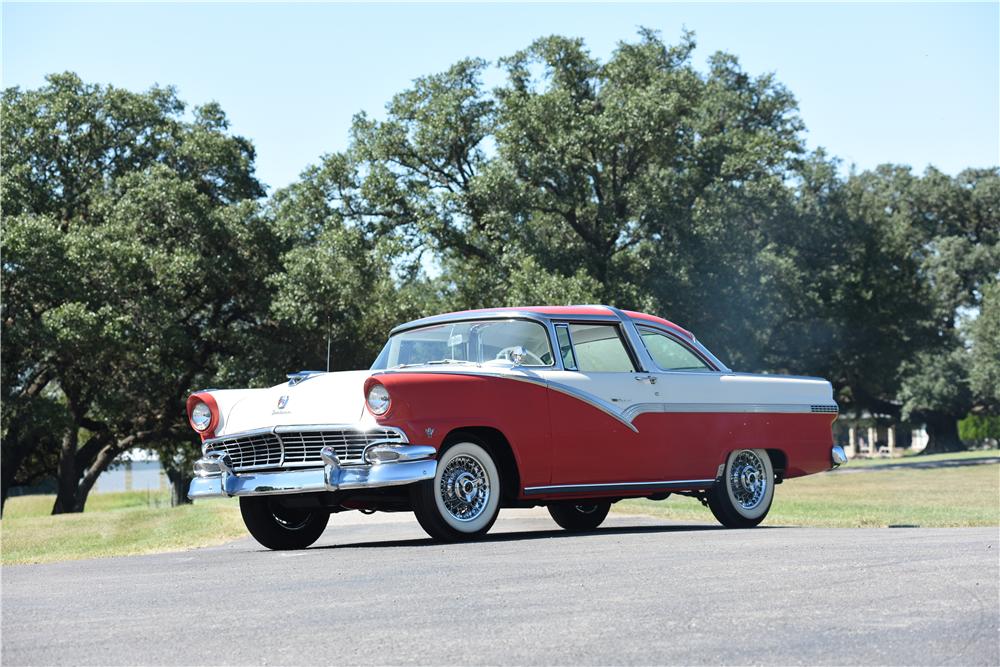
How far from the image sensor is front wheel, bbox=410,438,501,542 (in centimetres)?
776

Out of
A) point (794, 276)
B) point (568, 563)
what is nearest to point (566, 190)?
point (794, 276)

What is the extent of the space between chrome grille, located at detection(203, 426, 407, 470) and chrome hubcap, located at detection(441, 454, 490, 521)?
1.83 ft

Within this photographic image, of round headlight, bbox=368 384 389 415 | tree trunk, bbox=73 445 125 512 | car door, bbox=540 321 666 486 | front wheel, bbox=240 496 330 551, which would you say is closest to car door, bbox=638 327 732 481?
car door, bbox=540 321 666 486

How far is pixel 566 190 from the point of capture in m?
27.0

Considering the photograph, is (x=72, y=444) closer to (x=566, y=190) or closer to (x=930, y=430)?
(x=566, y=190)

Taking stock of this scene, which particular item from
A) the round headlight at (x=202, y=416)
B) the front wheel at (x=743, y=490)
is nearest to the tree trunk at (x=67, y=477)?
the round headlight at (x=202, y=416)

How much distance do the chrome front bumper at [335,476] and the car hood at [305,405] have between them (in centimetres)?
30

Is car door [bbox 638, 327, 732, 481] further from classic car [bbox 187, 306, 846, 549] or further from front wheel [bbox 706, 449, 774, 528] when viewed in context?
front wheel [bbox 706, 449, 774, 528]

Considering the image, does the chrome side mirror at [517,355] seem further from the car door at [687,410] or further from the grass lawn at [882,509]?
the grass lawn at [882,509]

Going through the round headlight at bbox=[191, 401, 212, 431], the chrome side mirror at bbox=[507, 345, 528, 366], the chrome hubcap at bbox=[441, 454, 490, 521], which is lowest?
the chrome hubcap at bbox=[441, 454, 490, 521]

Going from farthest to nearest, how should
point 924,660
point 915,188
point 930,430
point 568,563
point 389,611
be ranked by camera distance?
point 930,430 → point 915,188 → point 568,563 → point 389,611 → point 924,660

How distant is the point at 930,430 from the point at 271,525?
6281 cm

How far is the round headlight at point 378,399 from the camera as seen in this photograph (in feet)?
25.0

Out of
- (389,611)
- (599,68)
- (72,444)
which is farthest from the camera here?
(72,444)
